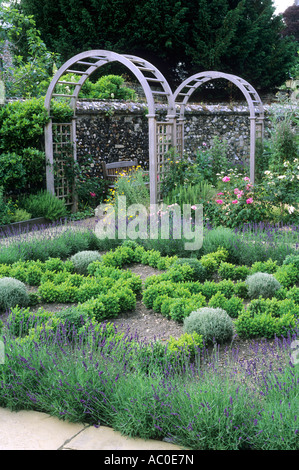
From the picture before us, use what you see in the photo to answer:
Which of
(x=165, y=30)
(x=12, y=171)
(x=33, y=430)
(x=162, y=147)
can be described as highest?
(x=165, y=30)

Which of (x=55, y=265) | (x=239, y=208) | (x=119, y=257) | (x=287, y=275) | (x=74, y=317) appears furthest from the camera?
(x=239, y=208)

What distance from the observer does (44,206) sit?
8.28 meters

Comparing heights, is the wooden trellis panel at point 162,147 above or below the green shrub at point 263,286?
above

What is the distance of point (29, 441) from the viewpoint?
2447 millimetres

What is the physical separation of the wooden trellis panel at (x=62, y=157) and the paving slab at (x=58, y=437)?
21.4 feet

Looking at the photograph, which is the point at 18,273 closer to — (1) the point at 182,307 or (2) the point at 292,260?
(1) the point at 182,307

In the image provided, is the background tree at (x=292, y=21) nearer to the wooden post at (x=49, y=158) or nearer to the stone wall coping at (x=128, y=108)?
the stone wall coping at (x=128, y=108)

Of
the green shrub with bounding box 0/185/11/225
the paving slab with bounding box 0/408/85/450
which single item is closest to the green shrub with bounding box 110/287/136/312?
the paving slab with bounding box 0/408/85/450

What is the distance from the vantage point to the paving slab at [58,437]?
7.88 feet

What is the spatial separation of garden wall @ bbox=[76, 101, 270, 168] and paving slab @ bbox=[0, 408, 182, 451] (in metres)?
7.73

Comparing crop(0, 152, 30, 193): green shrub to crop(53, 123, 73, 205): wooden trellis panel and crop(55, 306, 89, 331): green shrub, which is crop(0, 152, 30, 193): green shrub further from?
crop(55, 306, 89, 331): green shrub

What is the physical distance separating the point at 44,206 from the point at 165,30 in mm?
9455

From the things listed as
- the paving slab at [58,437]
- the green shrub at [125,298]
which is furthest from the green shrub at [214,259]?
the paving slab at [58,437]

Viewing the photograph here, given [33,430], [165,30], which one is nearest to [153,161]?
[33,430]
